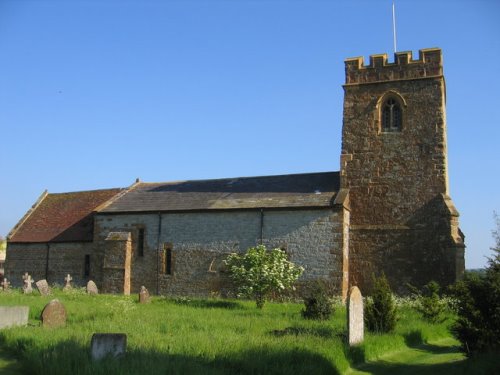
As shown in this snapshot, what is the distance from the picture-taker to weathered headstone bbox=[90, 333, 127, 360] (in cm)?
896

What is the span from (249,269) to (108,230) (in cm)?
1111

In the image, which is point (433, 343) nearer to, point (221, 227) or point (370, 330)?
point (370, 330)

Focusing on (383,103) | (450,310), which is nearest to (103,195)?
(383,103)

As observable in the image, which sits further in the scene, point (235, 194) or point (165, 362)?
point (235, 194)

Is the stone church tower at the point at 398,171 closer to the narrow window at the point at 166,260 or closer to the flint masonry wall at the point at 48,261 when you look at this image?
the narrow window at the point at 166,260

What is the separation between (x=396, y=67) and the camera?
25625 millimetres

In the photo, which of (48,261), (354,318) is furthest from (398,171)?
(48,261)

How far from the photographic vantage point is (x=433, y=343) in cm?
1520

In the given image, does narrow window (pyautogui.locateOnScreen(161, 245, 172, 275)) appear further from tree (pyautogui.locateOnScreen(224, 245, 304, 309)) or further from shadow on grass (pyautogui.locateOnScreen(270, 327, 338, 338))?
shadow on grass (pyautogui.locateOnScreen(270, 327, 338, 338))

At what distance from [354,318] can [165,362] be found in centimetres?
562

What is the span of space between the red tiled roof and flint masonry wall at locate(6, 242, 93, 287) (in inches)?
17.4

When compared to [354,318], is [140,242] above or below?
above

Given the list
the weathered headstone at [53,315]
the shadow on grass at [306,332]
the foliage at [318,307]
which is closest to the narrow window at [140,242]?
the foliage at [318,307]

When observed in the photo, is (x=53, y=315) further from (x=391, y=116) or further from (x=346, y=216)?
(x=391, y=116)
